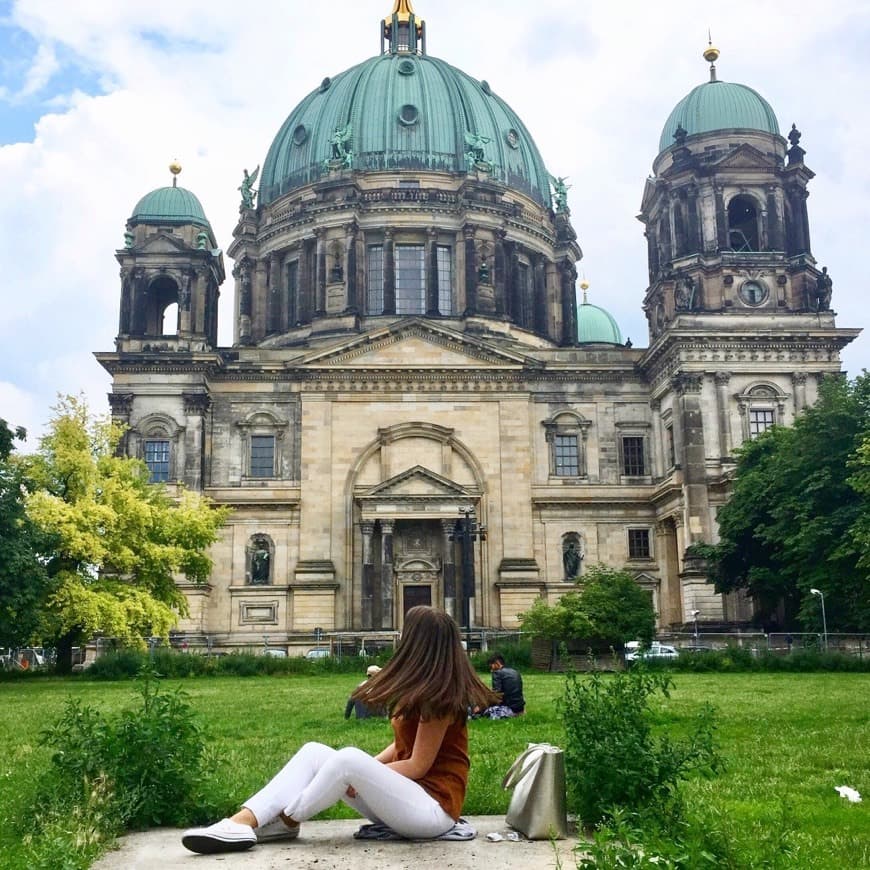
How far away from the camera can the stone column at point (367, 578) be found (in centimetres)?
5391

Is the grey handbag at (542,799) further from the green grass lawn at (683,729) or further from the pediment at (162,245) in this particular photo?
the pediment at (162,245)

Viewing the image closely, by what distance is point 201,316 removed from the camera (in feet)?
193

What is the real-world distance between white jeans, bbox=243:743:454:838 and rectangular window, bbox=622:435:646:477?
166 ft

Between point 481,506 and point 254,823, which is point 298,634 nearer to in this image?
point 481,506

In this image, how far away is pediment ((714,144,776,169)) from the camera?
181ft

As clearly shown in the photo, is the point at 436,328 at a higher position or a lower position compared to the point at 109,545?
higher

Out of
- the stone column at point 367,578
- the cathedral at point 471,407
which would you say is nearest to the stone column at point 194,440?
the cathedral at point 471,407

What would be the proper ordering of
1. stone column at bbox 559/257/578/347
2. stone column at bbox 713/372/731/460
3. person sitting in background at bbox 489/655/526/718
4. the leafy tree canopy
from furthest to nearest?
1. stone column at bbox 559/257/578/347
2. stone column at bbox 713/372/731/460
3. the leafy tree canopy
4. person sitting in background at bbox 489/655/526/718

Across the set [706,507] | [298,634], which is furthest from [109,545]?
[706,507]

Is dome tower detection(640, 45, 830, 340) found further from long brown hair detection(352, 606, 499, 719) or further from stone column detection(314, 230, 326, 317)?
long brown hair detection(352, 606, 499, 719)

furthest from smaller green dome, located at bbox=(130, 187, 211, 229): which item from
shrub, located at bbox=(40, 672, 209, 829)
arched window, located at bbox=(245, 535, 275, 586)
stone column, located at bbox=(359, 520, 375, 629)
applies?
shrub, located at bbox=(40, 672, 209, 829)

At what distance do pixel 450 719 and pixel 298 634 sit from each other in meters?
46.3

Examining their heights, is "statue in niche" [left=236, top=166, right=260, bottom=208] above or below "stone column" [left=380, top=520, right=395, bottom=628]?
above

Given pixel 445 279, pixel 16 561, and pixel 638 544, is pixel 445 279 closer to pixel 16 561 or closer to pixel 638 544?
pixel 638 544
